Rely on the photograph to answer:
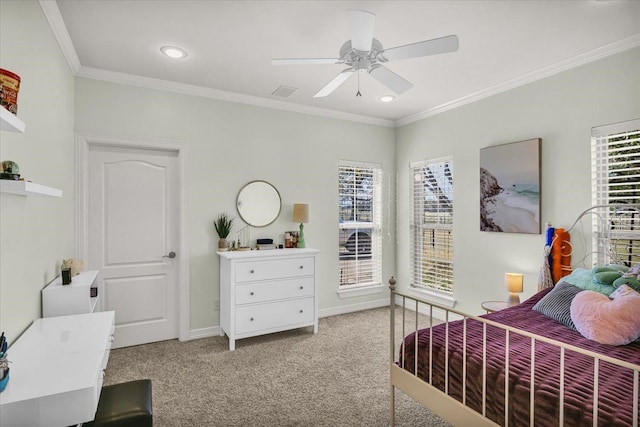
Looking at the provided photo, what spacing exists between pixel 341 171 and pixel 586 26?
2876mm

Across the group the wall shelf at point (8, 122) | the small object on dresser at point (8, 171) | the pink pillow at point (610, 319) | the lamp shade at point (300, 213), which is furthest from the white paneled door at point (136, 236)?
the pink pillow at point (610, 319)

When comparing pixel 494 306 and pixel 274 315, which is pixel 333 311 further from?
pixel 494 306

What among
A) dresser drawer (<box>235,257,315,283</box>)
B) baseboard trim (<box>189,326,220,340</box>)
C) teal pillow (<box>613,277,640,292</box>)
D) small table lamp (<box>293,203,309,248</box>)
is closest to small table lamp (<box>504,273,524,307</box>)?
teal pillow (<box>613,277,640,292</box>)

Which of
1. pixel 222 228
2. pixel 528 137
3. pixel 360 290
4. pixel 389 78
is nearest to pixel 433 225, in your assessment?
pixel 360 290

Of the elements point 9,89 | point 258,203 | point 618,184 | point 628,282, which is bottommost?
point 628,282

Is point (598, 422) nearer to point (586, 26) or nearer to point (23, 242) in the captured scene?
point (586, 26)

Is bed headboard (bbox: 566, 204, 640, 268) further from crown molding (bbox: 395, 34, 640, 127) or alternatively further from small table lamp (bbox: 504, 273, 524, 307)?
crown molding (bbox: 395, 34, 640, 127)

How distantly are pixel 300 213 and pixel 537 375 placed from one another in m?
2.95

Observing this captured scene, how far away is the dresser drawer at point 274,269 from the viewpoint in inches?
138

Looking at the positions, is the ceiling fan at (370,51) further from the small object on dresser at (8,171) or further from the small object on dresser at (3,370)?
the small object on dresser at (3,370)

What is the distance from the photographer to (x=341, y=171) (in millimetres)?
4707

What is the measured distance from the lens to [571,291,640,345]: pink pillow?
1.91 metres

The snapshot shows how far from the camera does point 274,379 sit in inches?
112

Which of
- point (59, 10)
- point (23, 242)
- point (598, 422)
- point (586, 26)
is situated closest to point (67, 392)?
point (23, 242)
